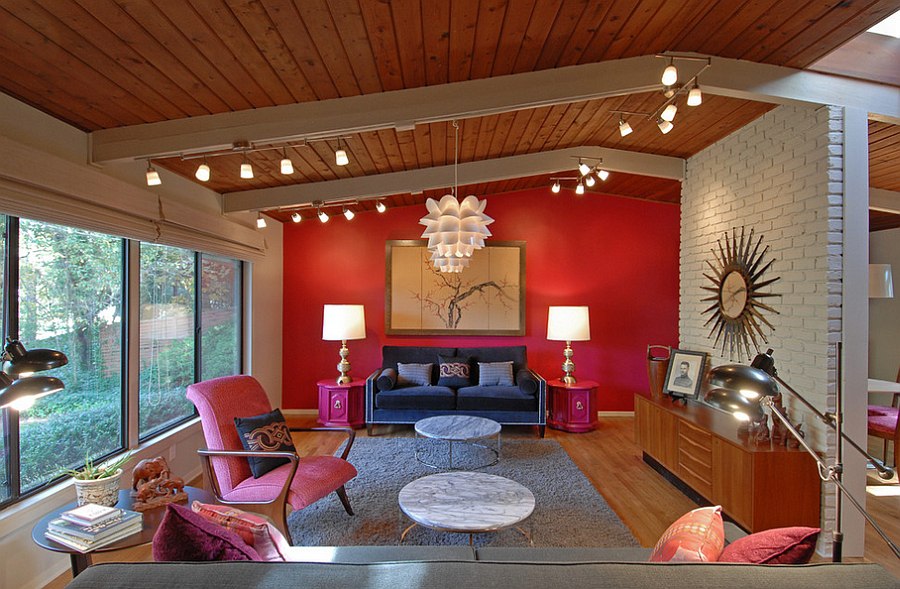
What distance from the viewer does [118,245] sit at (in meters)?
3.26

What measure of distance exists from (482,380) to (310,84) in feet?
12.3

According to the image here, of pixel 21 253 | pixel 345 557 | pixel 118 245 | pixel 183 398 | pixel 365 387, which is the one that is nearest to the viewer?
pixel 345 557

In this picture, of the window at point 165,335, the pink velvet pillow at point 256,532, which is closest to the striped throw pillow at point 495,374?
the window at point 165,335

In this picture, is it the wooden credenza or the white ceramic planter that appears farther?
the wooden credenza

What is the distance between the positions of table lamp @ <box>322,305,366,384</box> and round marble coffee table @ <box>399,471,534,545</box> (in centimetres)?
267

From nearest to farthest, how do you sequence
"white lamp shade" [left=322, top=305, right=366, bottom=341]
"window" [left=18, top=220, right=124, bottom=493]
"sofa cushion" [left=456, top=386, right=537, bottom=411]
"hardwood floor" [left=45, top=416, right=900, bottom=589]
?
"window" [left=18, top=220, right=124, bottom=493] < "hardwood floor" [left=45, top=416, right=900, bottom=589] < "sofa cushion" [left=456, top=386, right=537, bottom=411] < "white lamp shade" [left=322, top=305, right=366, bottom=341]

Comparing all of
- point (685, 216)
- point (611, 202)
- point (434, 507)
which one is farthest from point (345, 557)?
point (611, 202)

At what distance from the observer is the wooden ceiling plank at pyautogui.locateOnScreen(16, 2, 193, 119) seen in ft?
5.78

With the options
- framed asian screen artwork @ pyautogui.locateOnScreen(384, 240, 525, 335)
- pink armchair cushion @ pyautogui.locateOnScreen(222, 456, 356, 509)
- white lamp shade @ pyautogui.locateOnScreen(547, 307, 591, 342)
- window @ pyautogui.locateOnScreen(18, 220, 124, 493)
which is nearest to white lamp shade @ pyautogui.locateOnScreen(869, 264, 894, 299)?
white lamp shade @ pyautogui.locateOnScreen(547, 307, 591, 342)

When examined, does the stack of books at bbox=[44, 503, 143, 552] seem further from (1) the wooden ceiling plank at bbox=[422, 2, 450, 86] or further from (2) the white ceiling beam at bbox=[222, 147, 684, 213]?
(2) the white ceiling beam at bbox=[222, 147, 684, 213]

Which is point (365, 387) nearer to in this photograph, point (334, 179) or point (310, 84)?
point (334, 179)

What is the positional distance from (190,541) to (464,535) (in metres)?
2.23

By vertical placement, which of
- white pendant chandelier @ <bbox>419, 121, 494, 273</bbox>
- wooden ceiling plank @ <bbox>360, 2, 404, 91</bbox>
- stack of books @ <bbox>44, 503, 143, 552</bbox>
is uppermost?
wooden ceiling plank @ <bbox>360, 2, 404, 91</bbox>

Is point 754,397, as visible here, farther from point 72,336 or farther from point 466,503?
point 72,336
